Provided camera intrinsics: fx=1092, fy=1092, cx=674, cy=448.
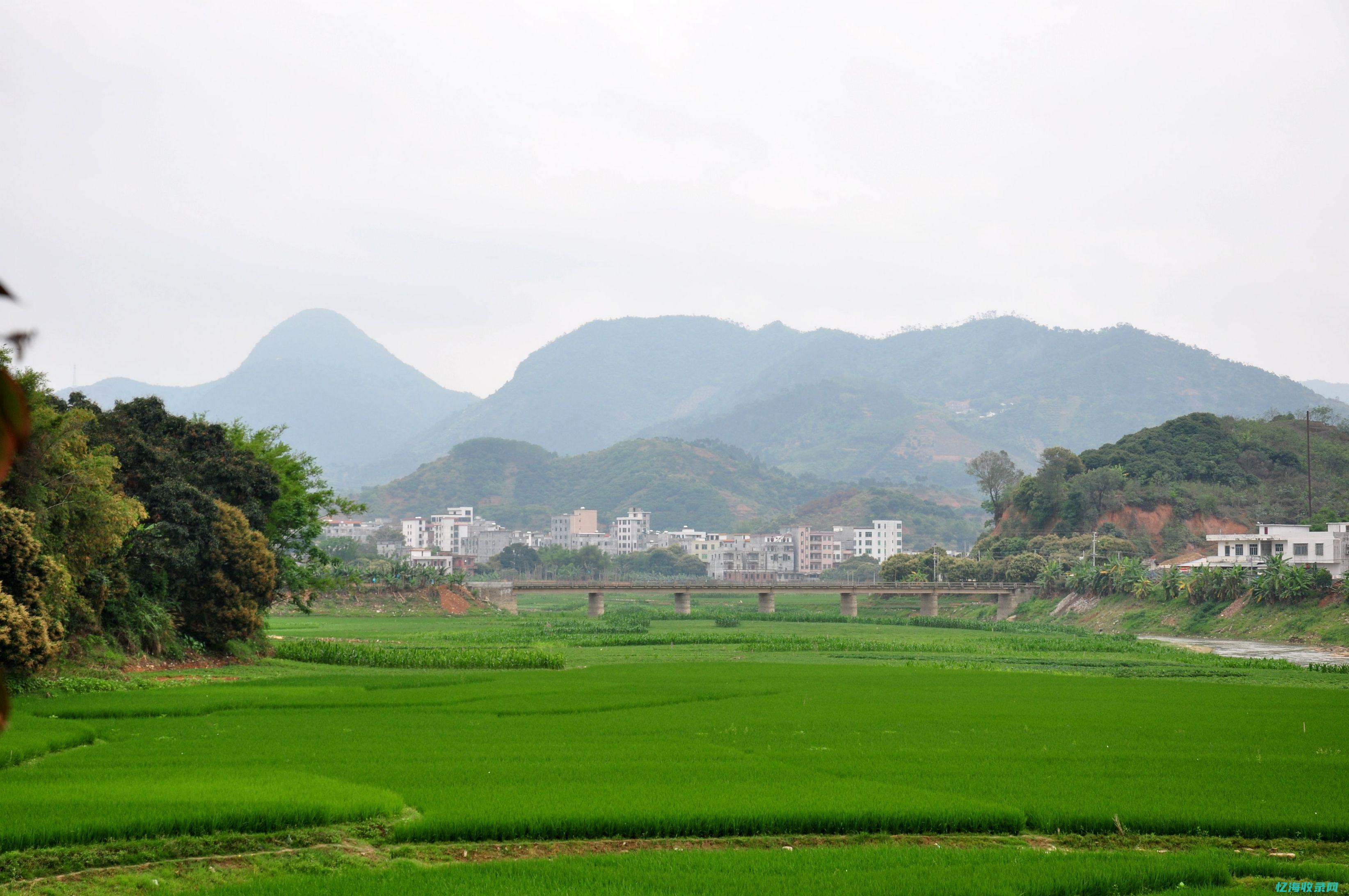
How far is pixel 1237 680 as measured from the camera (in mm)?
40531

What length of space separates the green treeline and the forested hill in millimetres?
87750

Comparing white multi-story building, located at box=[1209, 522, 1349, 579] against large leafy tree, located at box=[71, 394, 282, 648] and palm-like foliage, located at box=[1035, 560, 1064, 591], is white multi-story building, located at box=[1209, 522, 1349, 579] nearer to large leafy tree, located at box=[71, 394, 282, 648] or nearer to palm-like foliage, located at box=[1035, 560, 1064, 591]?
palm-like foliage, located at box=[1035, 560, 1064, 591]

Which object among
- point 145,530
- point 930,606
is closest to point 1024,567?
point 930,606

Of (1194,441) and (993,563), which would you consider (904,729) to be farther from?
(1194,441)

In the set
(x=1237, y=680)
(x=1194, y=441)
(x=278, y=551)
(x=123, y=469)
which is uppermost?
(x=1194, y=441)

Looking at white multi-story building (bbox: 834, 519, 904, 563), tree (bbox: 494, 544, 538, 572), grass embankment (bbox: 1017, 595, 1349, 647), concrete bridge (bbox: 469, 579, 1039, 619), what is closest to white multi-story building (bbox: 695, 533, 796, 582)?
white multi-story building (bbox: 834, 519, 904, 563)

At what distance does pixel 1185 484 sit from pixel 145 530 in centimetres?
11018

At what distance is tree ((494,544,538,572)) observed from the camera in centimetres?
15738

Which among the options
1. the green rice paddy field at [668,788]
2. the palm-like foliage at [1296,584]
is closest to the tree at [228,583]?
the green rice paddy field at [668,788]

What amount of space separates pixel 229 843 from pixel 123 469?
1149 inches

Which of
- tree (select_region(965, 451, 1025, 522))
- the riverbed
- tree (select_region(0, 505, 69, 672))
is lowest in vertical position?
the riverbed

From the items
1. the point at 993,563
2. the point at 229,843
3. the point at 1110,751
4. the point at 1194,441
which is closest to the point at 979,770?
the point at 1110,751

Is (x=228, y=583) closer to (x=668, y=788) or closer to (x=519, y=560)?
(x=668, y=788)

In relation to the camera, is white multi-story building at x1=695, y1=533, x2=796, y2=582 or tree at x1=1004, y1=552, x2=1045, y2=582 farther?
white multi-story building at x1=695, y1=533, x2=796, y2=582
